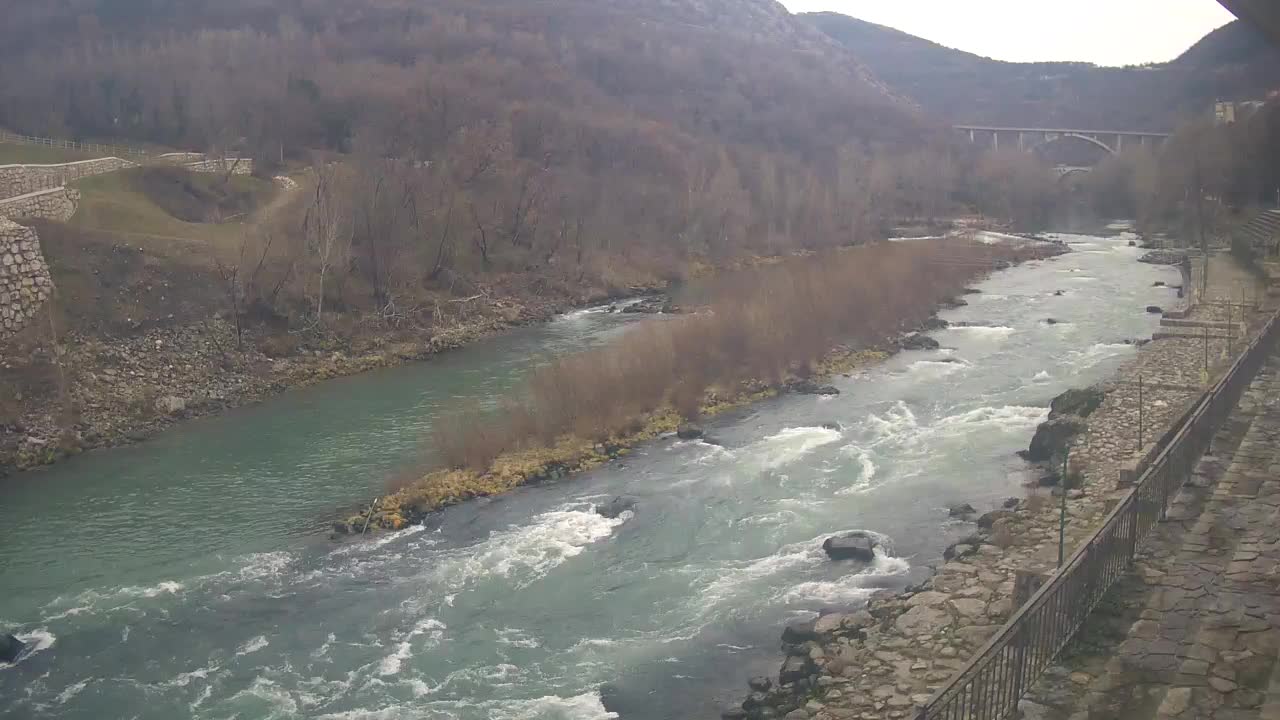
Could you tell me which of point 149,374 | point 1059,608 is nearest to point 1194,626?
point 1059,608

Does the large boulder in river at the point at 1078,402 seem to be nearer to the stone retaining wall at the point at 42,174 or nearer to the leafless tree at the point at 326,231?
the leafless tree at the point at 326,231

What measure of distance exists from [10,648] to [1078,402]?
17.7 metres

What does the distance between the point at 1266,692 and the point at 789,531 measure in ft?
29.8

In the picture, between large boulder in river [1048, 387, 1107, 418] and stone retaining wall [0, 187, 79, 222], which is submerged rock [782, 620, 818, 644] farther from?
stone retaining wall [0, 187, 79, 222]

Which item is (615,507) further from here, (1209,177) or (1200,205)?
(1209,177)

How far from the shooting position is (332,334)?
3003cm

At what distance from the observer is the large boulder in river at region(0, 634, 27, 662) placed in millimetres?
11992

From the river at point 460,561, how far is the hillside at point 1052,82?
126 ft

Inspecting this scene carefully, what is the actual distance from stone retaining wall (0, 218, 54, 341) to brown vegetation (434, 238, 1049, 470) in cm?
1123

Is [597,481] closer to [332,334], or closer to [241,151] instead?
[332,334]

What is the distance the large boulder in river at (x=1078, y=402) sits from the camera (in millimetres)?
19250

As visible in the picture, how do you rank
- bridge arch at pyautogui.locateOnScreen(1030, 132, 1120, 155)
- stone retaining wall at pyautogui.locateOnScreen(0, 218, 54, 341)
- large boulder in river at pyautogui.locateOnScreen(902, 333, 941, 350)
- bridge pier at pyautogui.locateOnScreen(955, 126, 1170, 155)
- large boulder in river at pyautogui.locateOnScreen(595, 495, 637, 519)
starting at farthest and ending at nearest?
bridge arch at pyautogui.locateOnScreen(1030, 132, 1120, 155) < bridge pier at pyautogui.locateOnScreen(955, 126, 1170, 155) < large boulder in river at pyautogui.locateOnScreen(902, 333, 941, 350) < stone retaining wall at pyautogui.locateOnScreen(0, 218, 54, 341) < large boulder in river at pyautogui.locateOnScreen(595, 495, 637, 519)

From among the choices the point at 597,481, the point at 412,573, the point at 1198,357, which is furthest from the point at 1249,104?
the point at 412,573

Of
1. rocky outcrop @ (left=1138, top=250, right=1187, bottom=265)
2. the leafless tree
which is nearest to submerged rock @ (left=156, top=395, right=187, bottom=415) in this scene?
the leafless tree
